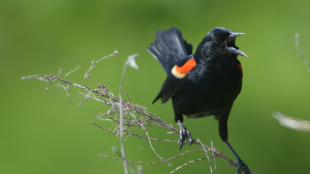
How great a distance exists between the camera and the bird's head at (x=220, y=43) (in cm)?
171

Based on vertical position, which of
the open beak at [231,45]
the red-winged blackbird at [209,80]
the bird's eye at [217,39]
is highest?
the bird's eye at [217,39]

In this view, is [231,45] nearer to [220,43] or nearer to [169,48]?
[220,43]

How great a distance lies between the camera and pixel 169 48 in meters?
2.49

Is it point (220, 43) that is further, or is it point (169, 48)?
point (169, 48)

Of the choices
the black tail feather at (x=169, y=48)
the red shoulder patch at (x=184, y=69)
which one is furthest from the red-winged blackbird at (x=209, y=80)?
the black tail feather at (x=169, y=48)

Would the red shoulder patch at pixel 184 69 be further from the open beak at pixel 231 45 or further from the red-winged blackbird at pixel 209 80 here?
the open beak at pixel 231 45

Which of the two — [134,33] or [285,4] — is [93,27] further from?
[285,4]

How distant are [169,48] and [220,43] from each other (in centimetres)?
78

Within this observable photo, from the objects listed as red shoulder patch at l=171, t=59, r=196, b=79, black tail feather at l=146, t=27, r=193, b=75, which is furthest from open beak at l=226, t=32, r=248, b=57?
black tail feather at l=146, t=27, r=193, b=75

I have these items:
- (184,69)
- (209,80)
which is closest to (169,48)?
(184,69)

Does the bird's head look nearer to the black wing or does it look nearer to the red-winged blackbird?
the red-winged blackbird

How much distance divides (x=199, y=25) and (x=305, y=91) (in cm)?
147

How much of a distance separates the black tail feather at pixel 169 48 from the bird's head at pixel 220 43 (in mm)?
612

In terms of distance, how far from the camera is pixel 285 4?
3.96m
